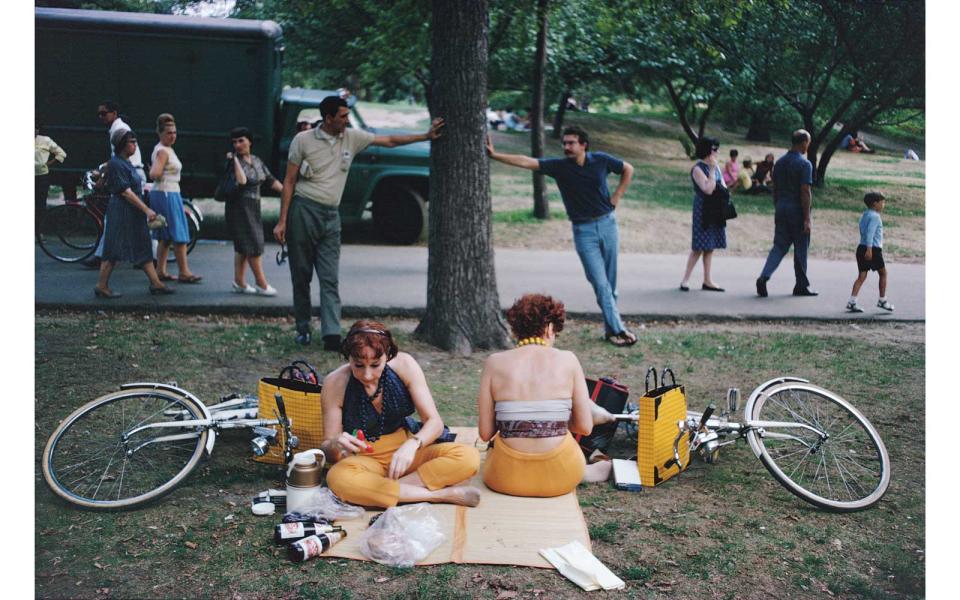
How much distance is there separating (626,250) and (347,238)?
123 inches

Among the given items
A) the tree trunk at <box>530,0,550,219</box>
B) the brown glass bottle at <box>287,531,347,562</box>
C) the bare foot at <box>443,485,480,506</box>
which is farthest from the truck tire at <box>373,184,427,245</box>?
the brown glass bottle at <box>287,531,347,562</box>

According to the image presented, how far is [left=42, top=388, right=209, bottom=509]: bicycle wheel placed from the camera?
4082 millimetres

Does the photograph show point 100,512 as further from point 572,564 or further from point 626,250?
point 626,250

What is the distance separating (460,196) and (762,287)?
9.45 ft

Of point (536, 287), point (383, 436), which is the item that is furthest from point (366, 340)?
point (536, 287)

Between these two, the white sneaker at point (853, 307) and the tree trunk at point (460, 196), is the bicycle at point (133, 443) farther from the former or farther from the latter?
the white sneaker at point (853, 307)

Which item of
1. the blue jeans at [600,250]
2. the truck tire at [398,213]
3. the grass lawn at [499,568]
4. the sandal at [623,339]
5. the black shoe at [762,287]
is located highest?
the truck tire at [398,213]

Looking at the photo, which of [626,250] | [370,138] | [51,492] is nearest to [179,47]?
[370,138]

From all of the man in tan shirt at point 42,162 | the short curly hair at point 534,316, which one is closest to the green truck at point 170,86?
the man in tan shirt at point 42,162

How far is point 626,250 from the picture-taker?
10.4m

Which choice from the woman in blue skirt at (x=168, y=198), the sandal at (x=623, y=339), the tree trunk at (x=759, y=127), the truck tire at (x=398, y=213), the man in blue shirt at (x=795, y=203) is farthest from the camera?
the truck tire at (x=398, y=213)

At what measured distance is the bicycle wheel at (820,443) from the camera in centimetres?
443

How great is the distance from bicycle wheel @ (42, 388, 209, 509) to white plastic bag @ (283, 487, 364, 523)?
613mm

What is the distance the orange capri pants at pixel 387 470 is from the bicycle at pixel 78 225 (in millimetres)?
3555
